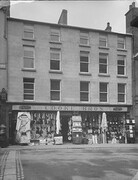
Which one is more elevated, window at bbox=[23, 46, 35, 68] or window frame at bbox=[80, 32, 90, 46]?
window frame at bbox=[80, 32, 90, 46]

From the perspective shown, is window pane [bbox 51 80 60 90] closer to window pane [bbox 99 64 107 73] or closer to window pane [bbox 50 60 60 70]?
window pane [bbox 50 60 60 70]

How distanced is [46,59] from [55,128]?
6229mm

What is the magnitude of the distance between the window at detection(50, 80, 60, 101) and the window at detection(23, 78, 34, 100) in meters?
1.84

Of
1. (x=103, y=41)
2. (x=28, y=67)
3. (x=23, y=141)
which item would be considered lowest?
(x=23, y=141)

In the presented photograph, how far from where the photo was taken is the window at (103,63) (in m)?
24.9

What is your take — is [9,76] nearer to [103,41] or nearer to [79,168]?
[103,41]

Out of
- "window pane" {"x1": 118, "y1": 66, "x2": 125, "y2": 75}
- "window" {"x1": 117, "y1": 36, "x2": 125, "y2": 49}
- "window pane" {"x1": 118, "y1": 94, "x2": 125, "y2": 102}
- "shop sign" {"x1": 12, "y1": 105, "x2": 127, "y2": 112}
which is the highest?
"window" {"x1": 117, "y1": 36, "x2": 125, "y2": 49}

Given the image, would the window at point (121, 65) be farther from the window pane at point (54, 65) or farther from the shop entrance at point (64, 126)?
the shop entrance at point (64, 126)

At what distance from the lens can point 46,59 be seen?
23.2m

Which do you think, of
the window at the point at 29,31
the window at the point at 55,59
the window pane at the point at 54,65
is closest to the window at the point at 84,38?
the window at the point at 55,59

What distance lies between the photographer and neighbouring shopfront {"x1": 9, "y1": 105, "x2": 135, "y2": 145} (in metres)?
21.6

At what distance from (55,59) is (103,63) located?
4.78 m

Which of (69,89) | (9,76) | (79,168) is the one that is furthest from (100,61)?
(79,168)

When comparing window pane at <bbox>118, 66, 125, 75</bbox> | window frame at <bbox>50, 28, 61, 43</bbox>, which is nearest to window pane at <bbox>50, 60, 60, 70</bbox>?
window frame at <bbox>50, 28, 61, 43</bbox>
